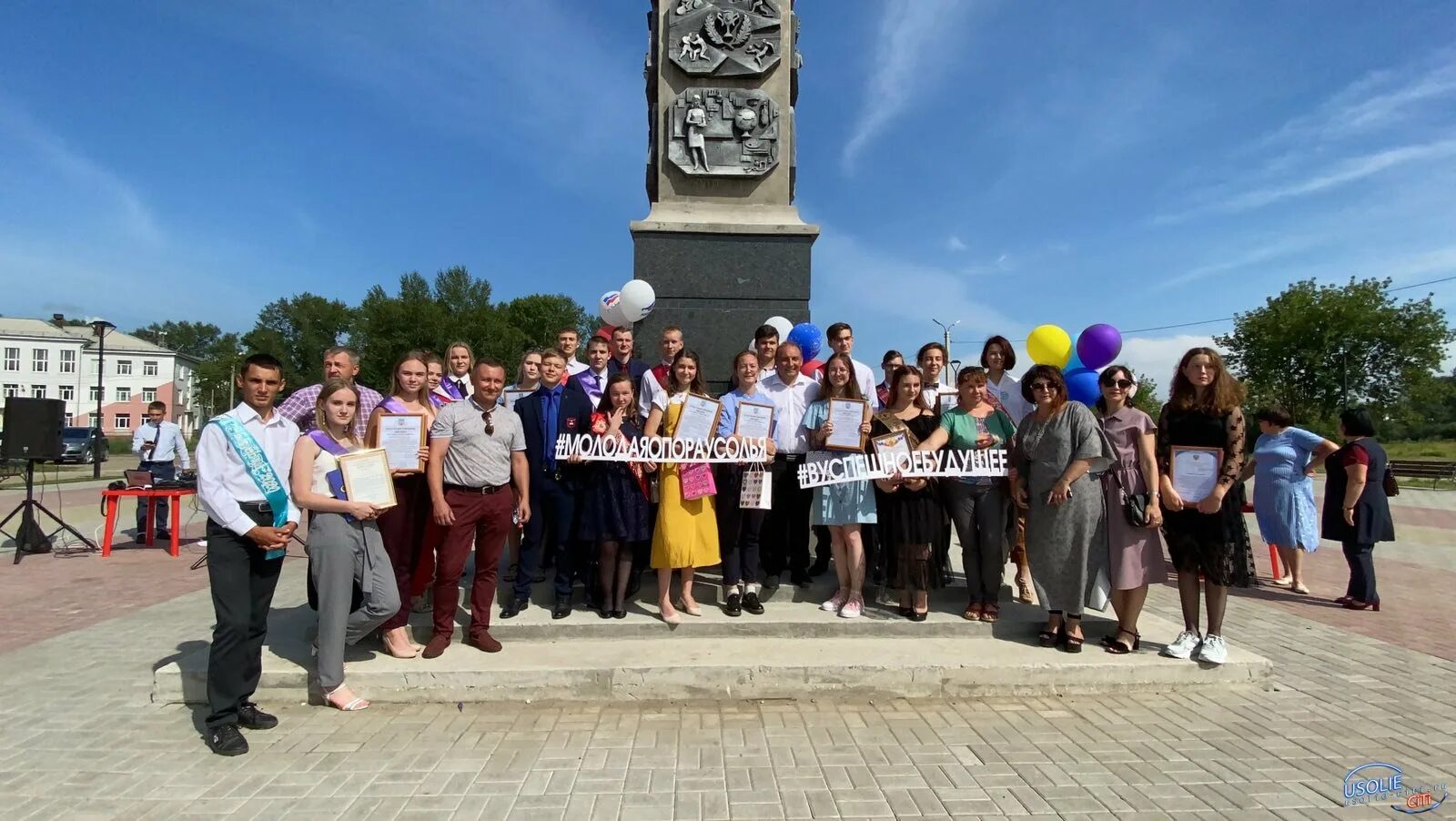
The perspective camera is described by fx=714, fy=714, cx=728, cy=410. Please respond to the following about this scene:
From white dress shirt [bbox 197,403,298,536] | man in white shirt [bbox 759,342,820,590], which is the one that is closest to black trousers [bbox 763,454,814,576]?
man in white shirt [bbox 759,342,820,590]

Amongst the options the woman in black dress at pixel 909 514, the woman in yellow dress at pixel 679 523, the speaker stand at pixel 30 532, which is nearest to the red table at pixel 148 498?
the speaker stand at pixel 30 532

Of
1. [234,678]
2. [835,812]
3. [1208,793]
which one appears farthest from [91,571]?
[1208,793]

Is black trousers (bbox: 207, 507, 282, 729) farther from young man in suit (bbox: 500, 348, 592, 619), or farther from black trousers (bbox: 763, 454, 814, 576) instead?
black trousers (bbox: 763, 454, 814, 576)

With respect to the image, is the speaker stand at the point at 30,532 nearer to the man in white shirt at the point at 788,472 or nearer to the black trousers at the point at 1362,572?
the man in white shirt at the point at 788,472

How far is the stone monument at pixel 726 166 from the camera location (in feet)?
22.5

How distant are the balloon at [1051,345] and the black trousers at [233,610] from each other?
585 centimetres

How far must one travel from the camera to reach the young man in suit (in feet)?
15.8

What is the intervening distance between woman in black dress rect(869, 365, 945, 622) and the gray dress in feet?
2.19

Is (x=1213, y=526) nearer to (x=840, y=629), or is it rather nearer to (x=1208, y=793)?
(x=1208, y=793)

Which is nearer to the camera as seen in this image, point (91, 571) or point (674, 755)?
point (674, 755)

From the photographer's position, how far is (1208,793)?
10.0ft

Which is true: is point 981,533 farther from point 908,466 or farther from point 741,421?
point 741,421

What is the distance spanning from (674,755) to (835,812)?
847mm

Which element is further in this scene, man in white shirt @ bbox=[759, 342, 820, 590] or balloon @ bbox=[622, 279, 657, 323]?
balloon @ bbox=[622, 279, 657, 323]
